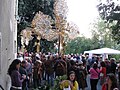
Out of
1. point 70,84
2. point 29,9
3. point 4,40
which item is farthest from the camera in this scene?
point 29,9

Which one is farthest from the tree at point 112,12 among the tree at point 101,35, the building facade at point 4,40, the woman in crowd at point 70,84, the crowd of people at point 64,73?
the tree at point 101,35

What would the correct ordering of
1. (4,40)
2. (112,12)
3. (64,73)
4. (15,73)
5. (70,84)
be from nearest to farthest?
(70,84) → (15,73) → (4,40) → (64,73) → (112,12)

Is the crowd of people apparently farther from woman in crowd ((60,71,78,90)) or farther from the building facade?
the building facade

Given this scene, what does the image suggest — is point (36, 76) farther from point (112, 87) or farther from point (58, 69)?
point (112, 87)

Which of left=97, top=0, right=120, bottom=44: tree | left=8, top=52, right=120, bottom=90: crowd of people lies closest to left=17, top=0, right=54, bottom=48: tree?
left=97, top=0, right=120, bottom=44: tree

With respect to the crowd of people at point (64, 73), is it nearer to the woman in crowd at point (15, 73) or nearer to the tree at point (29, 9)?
the woman in crowd at point (15, 73)

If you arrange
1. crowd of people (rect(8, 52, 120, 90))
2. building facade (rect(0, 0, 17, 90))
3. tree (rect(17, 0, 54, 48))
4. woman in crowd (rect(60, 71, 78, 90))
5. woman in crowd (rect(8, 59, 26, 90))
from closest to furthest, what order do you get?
woman in crowd (rect(60, 71, 78, 90)) → crowd of people (rect(8, 52, 120, 90)) → woman in crowd (rect(8, 59, 26, 90)) → building facade (rect(0, 0, 17, 90)) → tree (rect(17, 0, 54, 48))

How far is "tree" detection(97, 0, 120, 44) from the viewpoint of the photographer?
1000 inches

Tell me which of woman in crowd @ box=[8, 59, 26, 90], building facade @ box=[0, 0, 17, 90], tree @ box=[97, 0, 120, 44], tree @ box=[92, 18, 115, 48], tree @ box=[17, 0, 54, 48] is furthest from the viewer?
tree @ box=[92, 18, 115, 48]

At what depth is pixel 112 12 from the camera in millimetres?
25562

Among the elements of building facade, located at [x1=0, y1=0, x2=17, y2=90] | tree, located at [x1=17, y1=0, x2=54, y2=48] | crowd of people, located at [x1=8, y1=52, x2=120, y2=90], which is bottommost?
crowd of people, located at [x1=8, y1=52, x2=120, y2=90]

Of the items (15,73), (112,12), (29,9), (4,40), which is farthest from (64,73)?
(29,9)

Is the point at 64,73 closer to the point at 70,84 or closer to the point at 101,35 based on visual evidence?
the point at 70,84

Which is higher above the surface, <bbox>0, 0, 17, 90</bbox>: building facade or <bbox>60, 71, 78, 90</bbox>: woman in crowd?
<bbox>0, 0, 17, 90</bbox>: building facade
